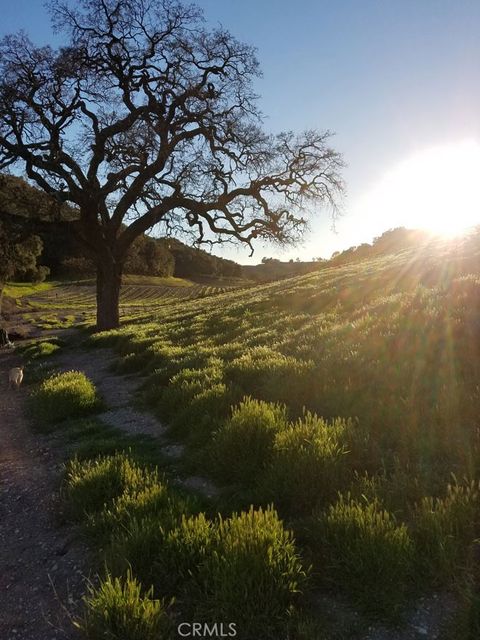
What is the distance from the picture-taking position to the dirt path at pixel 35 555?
340cm

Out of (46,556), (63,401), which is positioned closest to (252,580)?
(46,556)

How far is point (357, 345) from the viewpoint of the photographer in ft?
28.2

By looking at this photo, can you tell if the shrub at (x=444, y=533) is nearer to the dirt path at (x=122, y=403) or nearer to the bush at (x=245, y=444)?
the bush at (x=245, y=444)

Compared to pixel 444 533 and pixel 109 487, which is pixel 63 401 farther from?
pixel 444 533

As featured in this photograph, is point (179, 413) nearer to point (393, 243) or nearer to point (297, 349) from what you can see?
point (297, 349)

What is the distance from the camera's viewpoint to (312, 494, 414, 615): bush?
10.3 feet

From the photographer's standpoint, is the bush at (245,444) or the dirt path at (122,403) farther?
the dirt path at (122,403)

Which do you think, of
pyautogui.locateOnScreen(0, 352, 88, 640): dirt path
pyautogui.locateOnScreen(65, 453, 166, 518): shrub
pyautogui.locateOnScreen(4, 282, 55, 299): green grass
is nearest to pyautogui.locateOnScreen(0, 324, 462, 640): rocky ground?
pyautogui.locateOnScreen(0, 352, 88, 640): dirt path

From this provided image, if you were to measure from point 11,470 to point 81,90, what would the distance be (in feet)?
67.1

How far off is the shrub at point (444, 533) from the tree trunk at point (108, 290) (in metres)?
21.7

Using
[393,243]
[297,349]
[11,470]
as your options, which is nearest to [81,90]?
[297,349]

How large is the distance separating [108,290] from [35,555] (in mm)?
20624

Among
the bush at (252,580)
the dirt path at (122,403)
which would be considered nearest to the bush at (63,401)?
the dirt path at (122,403)
